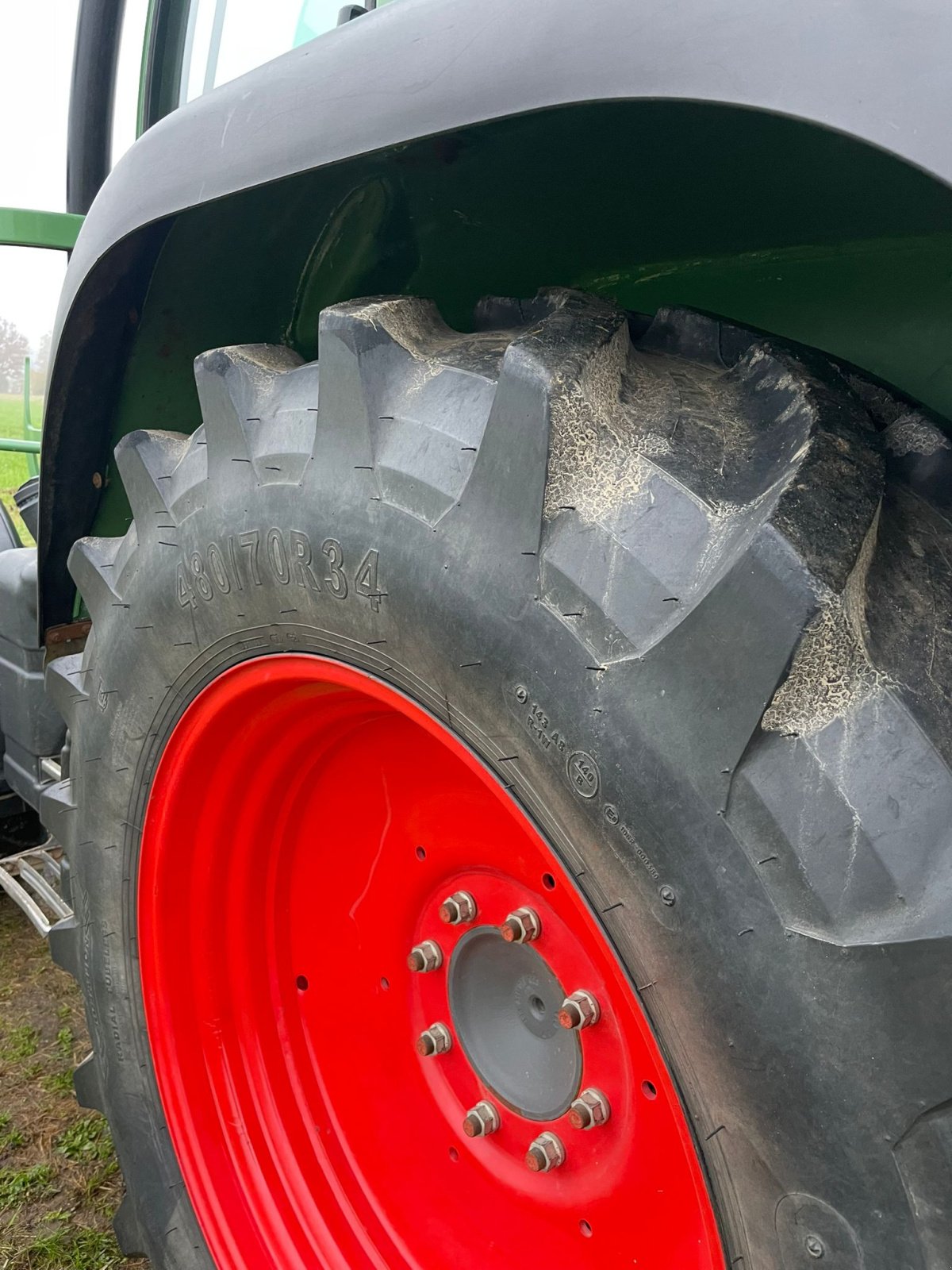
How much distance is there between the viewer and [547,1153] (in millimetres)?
1005

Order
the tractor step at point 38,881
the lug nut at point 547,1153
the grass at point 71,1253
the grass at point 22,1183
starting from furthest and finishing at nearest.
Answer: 1. the tractor step at point 38,881
2. the grass at point 22,1183
3. the grass at point 71,1253
4. the lug nut at point 547,1153

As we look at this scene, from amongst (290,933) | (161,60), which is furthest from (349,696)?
(161,60)

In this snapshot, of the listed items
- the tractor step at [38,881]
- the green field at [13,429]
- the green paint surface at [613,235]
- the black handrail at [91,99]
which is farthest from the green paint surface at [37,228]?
the green field at [13,429]

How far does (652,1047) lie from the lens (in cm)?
71

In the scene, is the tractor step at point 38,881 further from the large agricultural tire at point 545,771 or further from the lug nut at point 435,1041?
the lug nut at point 435,1041

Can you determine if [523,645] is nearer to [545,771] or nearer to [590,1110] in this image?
[545,771]

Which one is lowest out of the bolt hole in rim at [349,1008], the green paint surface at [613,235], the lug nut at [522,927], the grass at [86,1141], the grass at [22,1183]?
the grass at [86,1141]

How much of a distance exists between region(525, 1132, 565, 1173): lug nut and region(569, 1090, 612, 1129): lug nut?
0.26 ft

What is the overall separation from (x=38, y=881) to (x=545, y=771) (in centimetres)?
154

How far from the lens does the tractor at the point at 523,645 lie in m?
0.59

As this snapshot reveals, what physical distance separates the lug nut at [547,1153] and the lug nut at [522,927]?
0.21 metres

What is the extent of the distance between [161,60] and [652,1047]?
201 centimetres

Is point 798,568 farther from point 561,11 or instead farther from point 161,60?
point 161,60

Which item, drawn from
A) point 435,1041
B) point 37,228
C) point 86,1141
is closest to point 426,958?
point 435,1041
